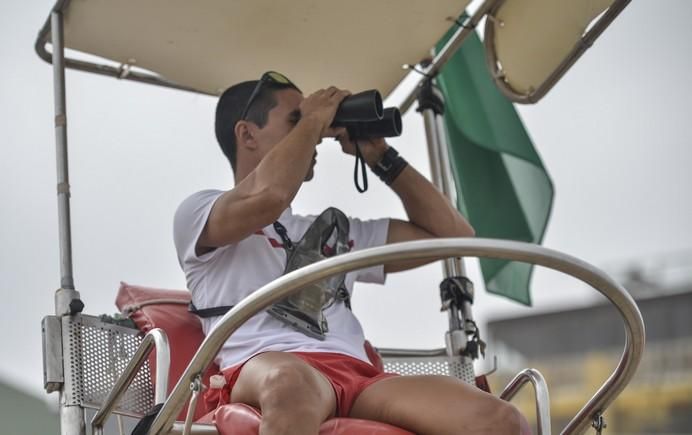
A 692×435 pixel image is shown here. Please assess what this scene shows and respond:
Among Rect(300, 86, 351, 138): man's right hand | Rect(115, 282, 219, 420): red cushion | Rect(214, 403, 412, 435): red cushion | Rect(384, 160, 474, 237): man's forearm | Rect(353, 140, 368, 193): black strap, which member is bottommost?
Rect(214, 403, 412, 435): red cushion

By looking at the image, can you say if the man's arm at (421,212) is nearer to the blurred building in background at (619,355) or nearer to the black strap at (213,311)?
the black strap at (213,311)

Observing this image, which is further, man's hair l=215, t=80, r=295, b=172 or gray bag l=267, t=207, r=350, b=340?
man's hair l=215, t=80, r=295, b=172

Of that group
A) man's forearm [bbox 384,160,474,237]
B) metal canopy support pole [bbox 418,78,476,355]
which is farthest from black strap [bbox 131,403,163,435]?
metal canopy support pole [bbox 418,78,476,355]

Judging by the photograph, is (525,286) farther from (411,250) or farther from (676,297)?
(676,297)

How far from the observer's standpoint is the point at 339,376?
3441 millimetres

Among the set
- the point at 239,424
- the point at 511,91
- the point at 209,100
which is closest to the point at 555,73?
the point at 511,91

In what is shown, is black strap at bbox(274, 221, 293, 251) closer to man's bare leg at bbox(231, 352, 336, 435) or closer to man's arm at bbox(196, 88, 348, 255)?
man's arm at bbox(196, 88, 348, 255)

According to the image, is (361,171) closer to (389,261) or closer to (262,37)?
(262,37)

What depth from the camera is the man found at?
3131 millimetres

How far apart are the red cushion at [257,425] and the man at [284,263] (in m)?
0.04

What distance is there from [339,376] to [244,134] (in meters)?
1.06

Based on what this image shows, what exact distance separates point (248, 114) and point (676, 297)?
25840 mm

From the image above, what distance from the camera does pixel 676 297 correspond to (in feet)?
94.4

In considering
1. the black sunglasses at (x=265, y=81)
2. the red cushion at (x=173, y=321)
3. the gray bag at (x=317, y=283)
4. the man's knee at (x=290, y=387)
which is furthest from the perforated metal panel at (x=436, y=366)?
the man's knee at (x=290, y=387)
